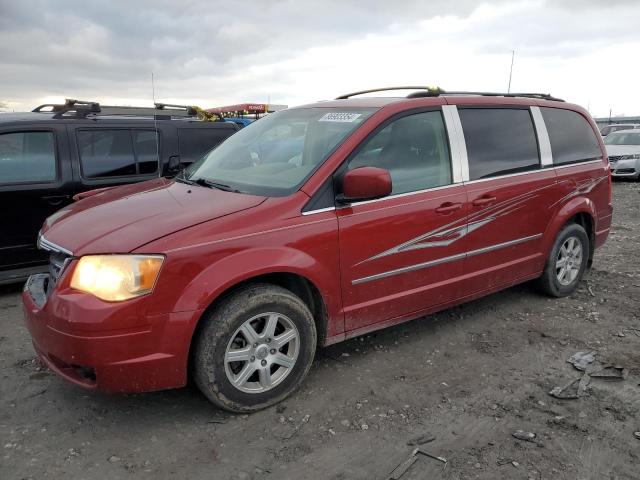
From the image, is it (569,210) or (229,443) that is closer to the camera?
(229,443)

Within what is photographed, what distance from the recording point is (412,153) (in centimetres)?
360

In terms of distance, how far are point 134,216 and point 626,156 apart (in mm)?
16046

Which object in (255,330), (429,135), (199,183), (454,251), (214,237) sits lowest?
(255,330)

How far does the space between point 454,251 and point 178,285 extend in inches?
79.4

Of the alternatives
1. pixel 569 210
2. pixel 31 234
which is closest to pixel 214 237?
pixel 31 234

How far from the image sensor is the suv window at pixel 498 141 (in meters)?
3.91

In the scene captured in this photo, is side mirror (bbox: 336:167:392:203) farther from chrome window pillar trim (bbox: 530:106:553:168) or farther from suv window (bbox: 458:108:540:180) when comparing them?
chrome window pillar trim (bbox: 530:106:553:168)

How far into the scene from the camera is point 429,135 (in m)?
3.71

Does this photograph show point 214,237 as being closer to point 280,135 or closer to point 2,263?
point 280,135

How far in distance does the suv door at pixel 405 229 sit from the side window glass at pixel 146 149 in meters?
3.15

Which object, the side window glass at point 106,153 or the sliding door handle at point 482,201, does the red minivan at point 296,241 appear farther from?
the side window glass at point 106,153

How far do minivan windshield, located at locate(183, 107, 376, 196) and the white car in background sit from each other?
46.1ft

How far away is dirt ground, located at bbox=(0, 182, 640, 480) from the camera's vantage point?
2.54 m

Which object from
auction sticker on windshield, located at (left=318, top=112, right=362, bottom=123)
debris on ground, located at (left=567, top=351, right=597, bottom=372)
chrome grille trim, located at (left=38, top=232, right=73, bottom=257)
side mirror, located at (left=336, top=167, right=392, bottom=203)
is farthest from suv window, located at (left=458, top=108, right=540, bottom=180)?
chrome grille trim, located at (left=38, top=232, right=73, bottom=257)
